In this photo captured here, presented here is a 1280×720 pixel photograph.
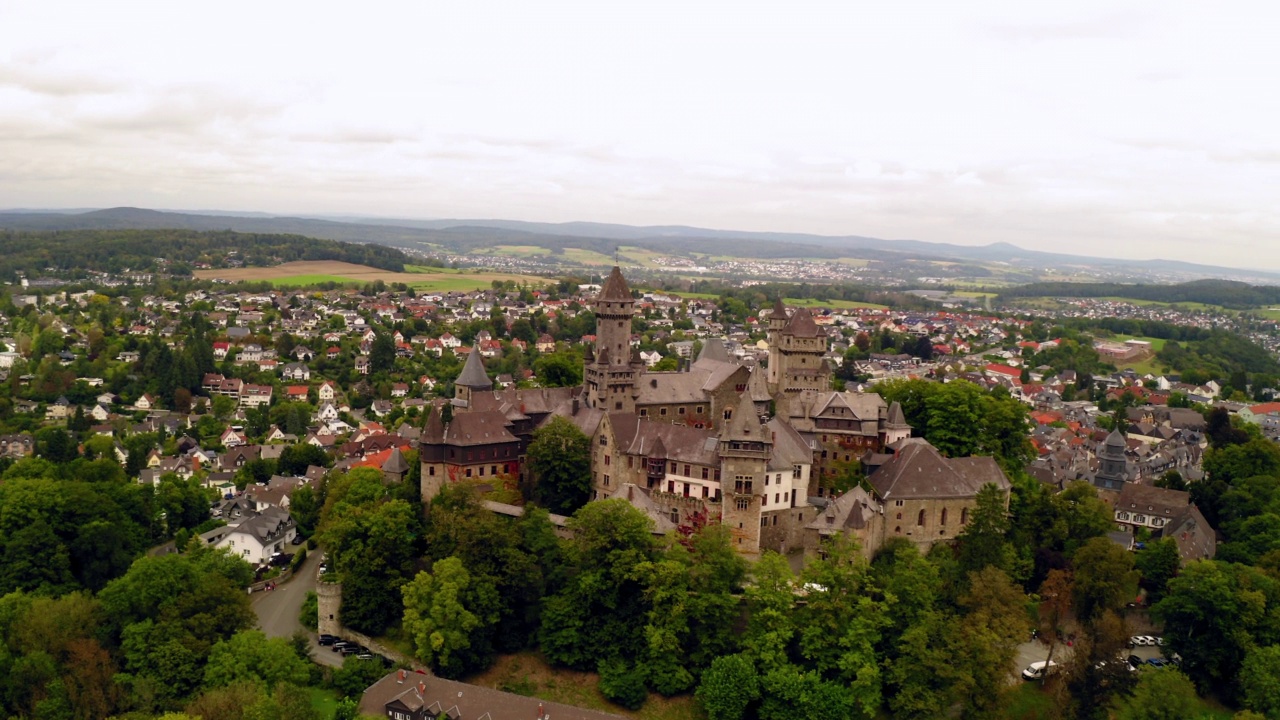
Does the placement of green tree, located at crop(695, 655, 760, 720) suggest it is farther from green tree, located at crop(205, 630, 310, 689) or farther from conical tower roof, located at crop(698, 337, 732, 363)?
conical tower roof, located at crop(698, 337, 732, 363)

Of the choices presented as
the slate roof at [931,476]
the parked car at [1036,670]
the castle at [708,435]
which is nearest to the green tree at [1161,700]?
the parked car at [1036,670]

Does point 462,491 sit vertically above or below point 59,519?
above

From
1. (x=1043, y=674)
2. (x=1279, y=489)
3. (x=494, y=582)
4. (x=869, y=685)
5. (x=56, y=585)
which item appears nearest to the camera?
(x=869, y=685)

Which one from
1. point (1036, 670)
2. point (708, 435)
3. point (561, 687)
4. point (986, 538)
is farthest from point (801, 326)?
point (561, 687)

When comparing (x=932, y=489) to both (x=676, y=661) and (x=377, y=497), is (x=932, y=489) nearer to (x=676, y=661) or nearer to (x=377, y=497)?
(x=676, y=661)

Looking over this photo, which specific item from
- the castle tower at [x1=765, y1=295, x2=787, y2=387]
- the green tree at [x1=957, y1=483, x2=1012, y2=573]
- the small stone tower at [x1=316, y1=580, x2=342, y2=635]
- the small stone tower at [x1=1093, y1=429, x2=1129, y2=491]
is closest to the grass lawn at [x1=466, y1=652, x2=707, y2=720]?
the small stone tower at [x1=316, y1=580, x2=342, y2=635]

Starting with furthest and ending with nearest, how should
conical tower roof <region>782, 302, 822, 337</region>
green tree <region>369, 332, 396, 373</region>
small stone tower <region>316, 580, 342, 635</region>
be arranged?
green tree <region>369, 332, 396, 373</region> < conical tower roof <region>782, 302, 822, 337</region> < small stone tower <region>316, 580, 342, 635</region>

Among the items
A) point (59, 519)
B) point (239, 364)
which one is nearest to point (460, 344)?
point (239, 364)
